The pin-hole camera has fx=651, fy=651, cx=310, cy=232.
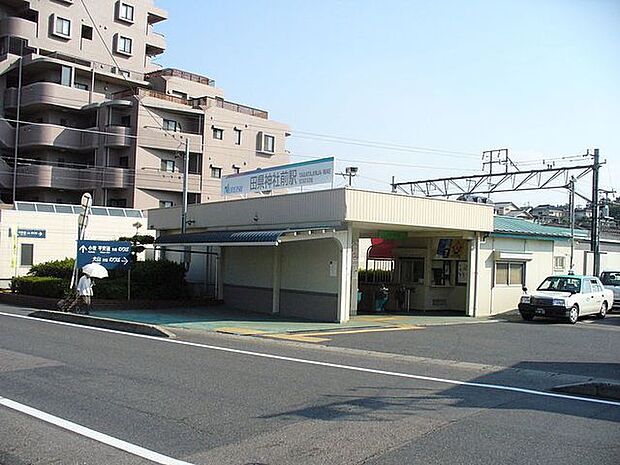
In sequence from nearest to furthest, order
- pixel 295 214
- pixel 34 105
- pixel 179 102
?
pixel 295 214
pixel 34 105
pixel 179 102

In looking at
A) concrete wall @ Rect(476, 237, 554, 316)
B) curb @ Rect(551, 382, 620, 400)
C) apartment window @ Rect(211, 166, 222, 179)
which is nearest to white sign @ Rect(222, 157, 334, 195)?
concrete wall @ Rect(476, 237, 554, 316)

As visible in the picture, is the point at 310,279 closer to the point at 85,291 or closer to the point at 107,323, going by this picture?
the point at 107,323

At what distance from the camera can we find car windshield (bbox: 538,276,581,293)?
24562 mm

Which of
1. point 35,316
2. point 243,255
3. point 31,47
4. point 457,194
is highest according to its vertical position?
point 31,47

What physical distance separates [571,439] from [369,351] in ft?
26.3

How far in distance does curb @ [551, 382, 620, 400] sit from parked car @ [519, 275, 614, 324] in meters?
13.5

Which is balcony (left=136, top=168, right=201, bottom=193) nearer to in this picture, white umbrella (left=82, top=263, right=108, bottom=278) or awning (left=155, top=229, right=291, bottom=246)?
awning (left=155, top=229, right=291, bottom=246)

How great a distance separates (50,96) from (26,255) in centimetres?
1788

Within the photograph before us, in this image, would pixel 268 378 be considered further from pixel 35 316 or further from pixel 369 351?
pixel 35 316

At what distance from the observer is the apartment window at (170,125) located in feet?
177

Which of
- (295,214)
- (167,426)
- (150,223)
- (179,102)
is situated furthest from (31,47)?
(167,426)

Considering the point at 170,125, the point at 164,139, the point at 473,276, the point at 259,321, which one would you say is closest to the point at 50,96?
the point at 164,139

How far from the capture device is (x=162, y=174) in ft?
174

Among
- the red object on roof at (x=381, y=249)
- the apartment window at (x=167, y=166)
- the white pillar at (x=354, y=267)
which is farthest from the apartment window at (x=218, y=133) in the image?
the white pillar at (x=354, y=267)
